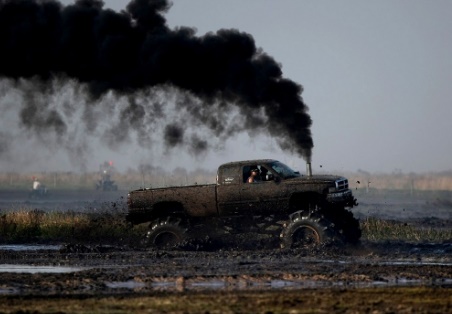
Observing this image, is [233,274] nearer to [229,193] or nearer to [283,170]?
[229,193]

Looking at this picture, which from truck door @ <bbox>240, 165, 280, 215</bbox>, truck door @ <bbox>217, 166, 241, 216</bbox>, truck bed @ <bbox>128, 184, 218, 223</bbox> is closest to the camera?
truck door @ <bbox>240, 165, 280, 215</bbox>

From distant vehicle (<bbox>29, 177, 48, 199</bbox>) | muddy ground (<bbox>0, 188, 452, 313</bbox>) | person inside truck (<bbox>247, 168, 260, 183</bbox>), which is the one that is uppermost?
distant vehicle (<bbox>29, 177, 48, 199</bbox>)

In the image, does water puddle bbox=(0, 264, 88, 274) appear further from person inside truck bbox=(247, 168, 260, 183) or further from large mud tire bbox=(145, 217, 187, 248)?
person inside truck bbox=(247, 168, 260, 183)

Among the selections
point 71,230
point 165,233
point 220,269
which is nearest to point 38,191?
point 71,230

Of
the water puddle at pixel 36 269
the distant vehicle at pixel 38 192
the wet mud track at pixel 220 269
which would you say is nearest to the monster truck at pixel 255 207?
the wet mud track at pixel 220 269

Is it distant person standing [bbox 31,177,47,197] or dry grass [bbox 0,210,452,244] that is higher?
distant person standing [bbox 31,177,47,197]

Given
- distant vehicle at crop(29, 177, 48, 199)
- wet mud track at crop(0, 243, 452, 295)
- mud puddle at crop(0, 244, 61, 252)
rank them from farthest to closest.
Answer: distant vehicle at crop(29, 177, 48, 199) < mud puddle at crop(0, 244, 61, 252) < wet mud track at crop(0, 243, 452, 295)

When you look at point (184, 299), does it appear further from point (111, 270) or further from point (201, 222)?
point (201, 222)

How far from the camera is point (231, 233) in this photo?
30781mm

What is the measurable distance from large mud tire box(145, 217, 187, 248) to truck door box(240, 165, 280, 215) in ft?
6.91

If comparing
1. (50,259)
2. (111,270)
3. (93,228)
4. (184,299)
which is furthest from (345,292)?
(93,228)

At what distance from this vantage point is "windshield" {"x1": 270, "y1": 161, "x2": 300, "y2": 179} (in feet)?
99.7

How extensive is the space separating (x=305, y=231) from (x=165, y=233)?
14.8 ft

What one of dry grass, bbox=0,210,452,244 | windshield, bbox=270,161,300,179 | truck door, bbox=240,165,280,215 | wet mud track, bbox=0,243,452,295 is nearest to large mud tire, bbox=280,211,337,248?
wet mud track, bbox=0,243,452,295
